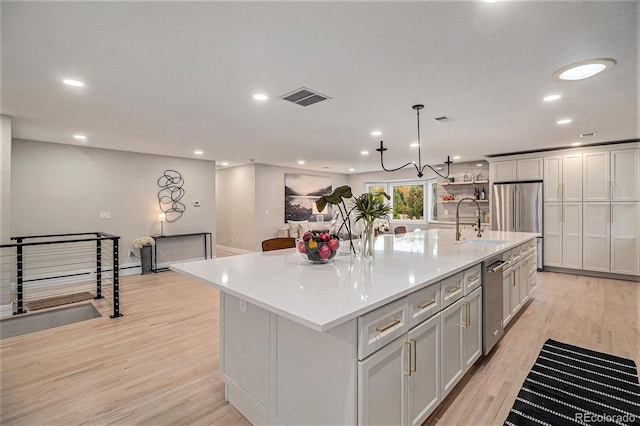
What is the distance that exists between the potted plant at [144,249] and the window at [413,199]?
6.02 m

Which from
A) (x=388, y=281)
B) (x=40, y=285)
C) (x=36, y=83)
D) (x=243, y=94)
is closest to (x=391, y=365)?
(x=388, y=281)

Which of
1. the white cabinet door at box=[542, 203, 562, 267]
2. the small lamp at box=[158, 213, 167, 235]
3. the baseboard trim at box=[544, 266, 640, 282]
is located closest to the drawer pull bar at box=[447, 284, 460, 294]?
the white cabinet door at box=[542, 203, 562, 267]

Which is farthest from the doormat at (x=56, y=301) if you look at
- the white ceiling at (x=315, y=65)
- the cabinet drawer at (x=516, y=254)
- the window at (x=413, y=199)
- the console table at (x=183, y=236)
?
the window at (x=413, y=199)

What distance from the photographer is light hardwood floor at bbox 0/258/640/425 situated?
1.96 m

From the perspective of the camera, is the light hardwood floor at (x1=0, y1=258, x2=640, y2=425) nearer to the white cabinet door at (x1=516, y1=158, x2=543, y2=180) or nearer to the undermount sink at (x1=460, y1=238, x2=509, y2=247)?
the undermount sink at (x1=460, y1=238, x2=509, y2=247)

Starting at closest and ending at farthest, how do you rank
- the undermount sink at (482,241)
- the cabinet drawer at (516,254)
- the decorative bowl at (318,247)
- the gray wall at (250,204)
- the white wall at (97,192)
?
the decorative bowl at (318,247)
the cabinet drawer at (516,254)
the undermount sink at (482,241)
the white wall at (97,192)
the gray wall at (250,204)

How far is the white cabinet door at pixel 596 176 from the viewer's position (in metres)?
5.30

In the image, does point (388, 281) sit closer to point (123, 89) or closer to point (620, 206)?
point (123, 89)

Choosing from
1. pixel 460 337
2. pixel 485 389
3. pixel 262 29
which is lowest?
pixel 485 389

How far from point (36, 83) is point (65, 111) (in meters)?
0.85

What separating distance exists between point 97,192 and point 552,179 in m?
8.49

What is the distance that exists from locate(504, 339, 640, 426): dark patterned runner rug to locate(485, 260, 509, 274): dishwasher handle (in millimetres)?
811

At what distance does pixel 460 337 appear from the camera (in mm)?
2113

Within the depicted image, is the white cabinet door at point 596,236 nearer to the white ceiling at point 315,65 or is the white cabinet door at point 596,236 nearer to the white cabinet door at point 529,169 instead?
the white cabinet door at point 529,169
